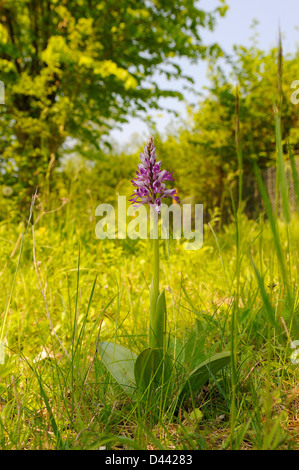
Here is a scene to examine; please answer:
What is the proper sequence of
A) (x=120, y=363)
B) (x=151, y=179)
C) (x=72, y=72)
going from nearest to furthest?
(x=151, y=179) → (x=120, y=363) → (x=72, y=72)

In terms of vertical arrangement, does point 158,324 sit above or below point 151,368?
above

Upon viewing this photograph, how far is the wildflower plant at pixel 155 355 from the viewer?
1064 millimetres

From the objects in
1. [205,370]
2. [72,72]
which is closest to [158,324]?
[205,370]

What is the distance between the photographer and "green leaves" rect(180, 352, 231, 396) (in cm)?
105

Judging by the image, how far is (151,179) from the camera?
1082mm

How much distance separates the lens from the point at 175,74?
8.30m

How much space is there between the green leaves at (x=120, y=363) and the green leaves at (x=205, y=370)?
0.17 meters

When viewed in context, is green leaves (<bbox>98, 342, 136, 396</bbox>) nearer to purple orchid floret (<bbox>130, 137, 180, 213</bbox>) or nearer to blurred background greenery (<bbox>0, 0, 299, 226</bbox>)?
purple orchid floret (<bbox>130, 137, 180, 213</bbox>)

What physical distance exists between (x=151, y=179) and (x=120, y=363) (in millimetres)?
589

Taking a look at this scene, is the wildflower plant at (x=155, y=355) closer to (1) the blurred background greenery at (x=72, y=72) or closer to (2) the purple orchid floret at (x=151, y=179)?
(2) the purple orchid floret at (x=151, y=179)

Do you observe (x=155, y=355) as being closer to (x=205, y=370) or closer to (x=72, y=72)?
(x=205, y=370)

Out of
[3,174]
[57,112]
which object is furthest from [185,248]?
[57,112]

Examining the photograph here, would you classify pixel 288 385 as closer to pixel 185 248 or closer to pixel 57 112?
pixel 185 248

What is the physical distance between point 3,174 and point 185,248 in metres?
3.68
